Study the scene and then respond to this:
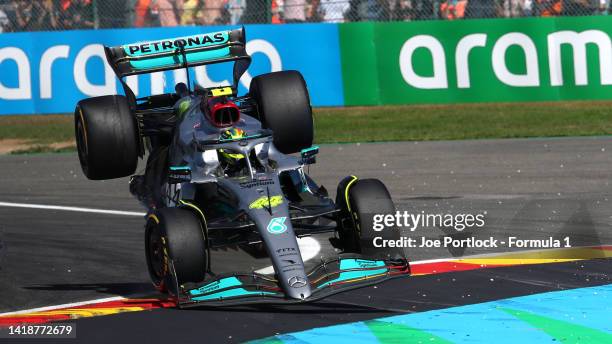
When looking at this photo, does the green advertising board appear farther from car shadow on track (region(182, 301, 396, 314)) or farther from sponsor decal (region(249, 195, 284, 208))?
car shadow on track (region(182, 301, 396, 314))

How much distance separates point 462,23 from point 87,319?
12.4 m

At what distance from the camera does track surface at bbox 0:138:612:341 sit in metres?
6.92

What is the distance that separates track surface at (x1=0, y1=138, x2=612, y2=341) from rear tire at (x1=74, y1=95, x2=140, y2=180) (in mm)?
755

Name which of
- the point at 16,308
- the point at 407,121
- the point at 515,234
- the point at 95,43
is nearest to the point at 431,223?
the point at 515,234

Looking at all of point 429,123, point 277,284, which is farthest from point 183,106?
point 429,123

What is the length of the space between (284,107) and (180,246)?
6.34ft

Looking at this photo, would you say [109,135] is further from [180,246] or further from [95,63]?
[95,63]

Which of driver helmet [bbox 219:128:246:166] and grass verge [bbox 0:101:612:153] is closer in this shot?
driver helmet [bbox 219:128:246:166]

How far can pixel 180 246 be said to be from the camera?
7051 mm

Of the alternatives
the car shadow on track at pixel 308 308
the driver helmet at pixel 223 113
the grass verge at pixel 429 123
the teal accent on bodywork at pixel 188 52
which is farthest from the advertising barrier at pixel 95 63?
the car shadow on track at pixel 308 308

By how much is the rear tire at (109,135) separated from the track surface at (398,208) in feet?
2.48

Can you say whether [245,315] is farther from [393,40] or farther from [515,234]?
[393,40]

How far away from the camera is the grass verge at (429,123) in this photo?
16.9 meters

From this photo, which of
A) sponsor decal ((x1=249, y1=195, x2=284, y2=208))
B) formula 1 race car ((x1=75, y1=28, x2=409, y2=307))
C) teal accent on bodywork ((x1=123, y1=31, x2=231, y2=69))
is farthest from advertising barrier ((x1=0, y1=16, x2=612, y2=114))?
sponsor decal ((x1=249, y1=195, x2=284, y2=208))
